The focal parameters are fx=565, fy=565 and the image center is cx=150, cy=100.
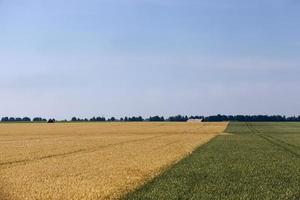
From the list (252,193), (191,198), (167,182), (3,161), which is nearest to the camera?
(191,198)

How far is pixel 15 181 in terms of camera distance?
21.6 meters

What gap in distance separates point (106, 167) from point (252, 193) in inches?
401

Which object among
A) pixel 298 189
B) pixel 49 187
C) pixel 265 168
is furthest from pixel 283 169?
pixel 49 187

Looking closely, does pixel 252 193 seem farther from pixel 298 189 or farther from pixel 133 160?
pixel 133 160

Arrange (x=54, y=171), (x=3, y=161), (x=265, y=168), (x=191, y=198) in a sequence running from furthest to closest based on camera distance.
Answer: (x=3, y=161) → (x=265, y=168) → (x=54, y=171) → (x=191, y=198)

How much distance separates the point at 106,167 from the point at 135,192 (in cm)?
841

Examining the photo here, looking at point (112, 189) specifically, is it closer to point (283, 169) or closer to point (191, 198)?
point (191, 198)

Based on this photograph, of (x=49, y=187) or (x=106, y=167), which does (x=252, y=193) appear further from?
(x=106, y=167)

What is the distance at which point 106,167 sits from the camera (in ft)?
89.4

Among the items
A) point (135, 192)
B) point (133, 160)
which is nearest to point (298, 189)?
point (135, 192)

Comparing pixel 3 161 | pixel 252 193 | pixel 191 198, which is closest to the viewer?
pixel 191 198

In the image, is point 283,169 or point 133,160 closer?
point 283,169

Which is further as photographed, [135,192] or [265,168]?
[265,168]

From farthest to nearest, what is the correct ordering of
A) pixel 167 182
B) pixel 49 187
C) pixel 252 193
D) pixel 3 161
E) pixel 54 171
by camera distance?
pixel 3 161 < pixel 54 171 < pixel 167 182 < pixel 49 187 < pixel 252 193
